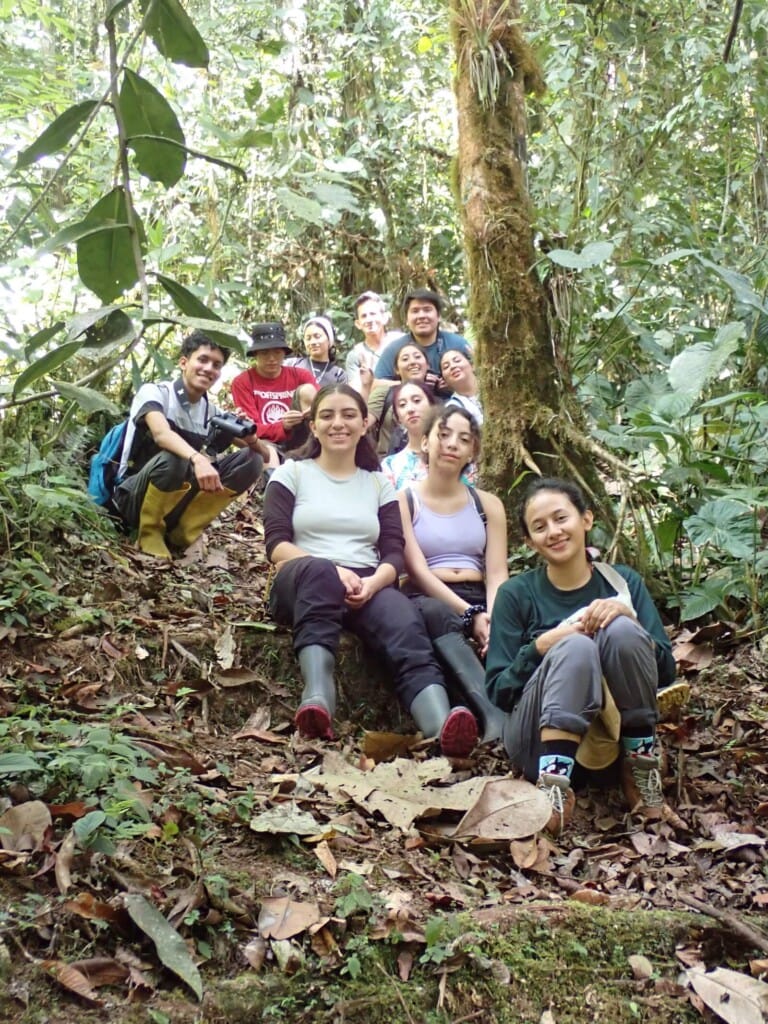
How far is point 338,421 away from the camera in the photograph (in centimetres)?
431

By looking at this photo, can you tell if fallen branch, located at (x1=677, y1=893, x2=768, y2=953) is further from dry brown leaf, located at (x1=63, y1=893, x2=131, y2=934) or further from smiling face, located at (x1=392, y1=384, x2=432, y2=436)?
smiling face, located at (x1=392, y1=384, x2=432, y2=436)

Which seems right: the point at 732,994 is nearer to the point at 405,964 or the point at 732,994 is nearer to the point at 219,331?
the point at 405,964

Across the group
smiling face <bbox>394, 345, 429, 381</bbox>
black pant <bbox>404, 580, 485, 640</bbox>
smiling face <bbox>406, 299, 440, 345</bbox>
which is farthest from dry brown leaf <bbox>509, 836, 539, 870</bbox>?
smiling face <bbox>406, 299, 440, 345</bbox>

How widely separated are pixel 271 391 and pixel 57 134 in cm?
536

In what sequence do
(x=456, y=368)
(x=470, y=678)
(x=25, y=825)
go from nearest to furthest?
(x=25, y=825)
(x=470, y=678)
(x=456, y=368)

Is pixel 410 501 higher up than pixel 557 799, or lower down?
higher up

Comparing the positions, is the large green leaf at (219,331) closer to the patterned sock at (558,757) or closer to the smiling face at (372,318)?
the patterned sock at (558,757)

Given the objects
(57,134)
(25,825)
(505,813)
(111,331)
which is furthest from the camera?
(505,813)

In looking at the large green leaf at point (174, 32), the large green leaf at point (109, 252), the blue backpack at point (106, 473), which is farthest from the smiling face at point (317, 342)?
the large green leaf at point (109, 252)

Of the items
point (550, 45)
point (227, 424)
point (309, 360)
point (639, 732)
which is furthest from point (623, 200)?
point (639, 732)

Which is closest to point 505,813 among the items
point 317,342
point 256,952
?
point 256,952

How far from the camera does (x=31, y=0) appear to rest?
5441 mm

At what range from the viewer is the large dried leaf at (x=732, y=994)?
203 cm

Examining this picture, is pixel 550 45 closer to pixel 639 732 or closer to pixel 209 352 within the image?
pixel 209 352
